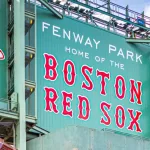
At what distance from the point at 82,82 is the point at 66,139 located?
40.5 ft

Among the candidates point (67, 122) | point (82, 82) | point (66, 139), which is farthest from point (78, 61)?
point (66, 139)

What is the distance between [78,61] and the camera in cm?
5303

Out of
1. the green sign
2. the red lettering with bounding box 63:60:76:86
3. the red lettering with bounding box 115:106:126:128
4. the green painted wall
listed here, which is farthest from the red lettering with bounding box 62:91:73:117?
the green painted wall

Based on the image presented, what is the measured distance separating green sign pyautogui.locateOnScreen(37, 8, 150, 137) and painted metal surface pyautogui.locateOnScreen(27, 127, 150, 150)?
22.7 ft

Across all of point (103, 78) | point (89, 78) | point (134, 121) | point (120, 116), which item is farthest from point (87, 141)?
point (134, 121)

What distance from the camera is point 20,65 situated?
4488cm

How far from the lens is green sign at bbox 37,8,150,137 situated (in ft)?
165

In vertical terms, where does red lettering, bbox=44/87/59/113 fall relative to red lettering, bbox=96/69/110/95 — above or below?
below

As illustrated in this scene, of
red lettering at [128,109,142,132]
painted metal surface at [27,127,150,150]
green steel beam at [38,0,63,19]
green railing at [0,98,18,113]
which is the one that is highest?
green steel beam at [38,0,63,19]

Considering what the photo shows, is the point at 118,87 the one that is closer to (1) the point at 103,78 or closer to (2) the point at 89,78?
(1) the point at 103,78

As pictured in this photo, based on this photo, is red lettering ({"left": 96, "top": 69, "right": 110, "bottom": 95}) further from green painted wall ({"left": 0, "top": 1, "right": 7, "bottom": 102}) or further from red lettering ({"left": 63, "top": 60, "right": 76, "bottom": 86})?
green painted wall ({"left": 0, "top": 1, "right": 7, "bottom": 102})

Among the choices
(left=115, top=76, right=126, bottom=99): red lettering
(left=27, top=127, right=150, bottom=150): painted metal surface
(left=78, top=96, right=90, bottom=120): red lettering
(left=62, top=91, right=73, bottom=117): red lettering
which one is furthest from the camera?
(left=115, top=76, right=126, bottom=99): red lettering

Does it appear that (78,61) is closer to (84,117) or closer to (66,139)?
(84,117)

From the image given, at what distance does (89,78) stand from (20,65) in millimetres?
9838
